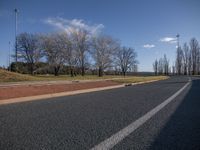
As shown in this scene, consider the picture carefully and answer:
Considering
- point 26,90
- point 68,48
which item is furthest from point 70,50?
point 26,90

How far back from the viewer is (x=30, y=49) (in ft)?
228

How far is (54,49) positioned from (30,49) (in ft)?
30.8

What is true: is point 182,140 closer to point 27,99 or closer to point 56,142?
point 56,142

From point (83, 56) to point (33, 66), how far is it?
16.2 metres

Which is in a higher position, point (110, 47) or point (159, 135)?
point (110, 47)

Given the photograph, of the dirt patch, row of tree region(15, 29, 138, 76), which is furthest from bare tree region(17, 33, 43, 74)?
the dirt patch

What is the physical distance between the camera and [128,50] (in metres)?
106

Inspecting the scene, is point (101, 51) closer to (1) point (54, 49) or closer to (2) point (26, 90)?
(1) point (54, 49)

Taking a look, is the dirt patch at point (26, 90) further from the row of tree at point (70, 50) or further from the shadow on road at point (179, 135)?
the row of tree at point (70, 50)

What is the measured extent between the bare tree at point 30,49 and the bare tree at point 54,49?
12.5ft

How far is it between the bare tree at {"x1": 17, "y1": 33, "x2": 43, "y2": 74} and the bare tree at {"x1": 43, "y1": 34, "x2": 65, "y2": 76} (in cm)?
382

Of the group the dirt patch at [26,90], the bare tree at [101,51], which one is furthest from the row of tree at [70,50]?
the dirt patch at [26,90]

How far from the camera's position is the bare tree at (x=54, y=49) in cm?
6377

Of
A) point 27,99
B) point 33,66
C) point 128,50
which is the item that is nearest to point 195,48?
point 128,50
